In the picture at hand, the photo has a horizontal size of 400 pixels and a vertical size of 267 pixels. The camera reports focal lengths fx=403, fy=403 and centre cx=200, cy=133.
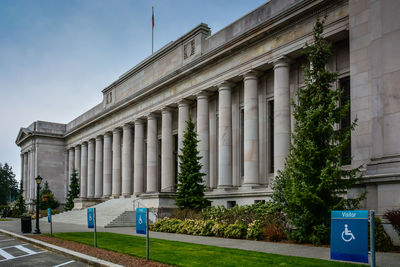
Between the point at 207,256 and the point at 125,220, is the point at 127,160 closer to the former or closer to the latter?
the point at 125,220

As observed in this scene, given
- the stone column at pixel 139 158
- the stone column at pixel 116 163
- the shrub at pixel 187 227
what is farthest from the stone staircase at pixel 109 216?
the shrub at pixel 187 227

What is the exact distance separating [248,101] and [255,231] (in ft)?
40.7

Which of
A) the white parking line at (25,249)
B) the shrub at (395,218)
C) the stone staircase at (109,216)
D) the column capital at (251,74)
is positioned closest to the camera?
the shrub at (395,218)

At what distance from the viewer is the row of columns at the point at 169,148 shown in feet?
85.9

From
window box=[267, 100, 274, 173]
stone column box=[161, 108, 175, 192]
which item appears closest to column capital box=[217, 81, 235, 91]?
window box=[267, 100, 274, 173]

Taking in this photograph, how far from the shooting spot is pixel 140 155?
42.8 m

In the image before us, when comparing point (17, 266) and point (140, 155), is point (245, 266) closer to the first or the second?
point (17, 266)

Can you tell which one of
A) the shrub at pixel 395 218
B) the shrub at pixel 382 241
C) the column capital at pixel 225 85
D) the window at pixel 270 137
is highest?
the column capital at pixel 225 85

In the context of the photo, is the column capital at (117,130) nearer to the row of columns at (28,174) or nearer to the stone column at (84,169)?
the stone column at (84,169)

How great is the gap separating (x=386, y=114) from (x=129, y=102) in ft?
104

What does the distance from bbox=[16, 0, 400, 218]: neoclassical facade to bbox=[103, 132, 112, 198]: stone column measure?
0.13 metres

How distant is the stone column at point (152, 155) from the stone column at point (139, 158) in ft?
8.81

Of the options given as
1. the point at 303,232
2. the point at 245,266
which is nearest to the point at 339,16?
the point at 303,232

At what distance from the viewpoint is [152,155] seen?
131ft
